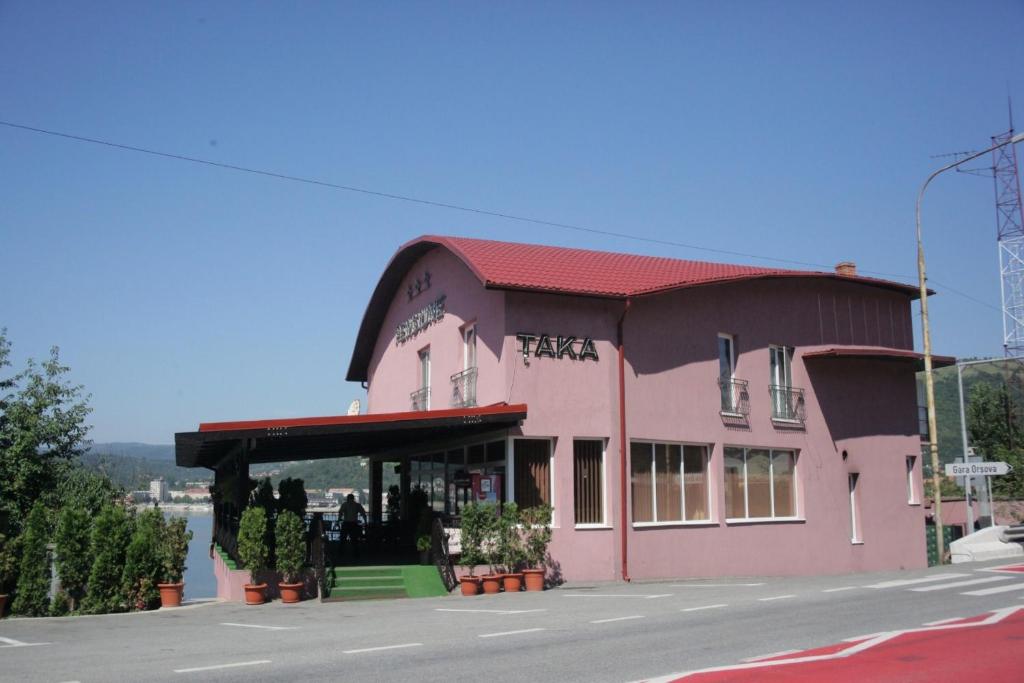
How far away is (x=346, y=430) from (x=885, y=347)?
16219mm

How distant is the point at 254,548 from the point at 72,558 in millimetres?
3128

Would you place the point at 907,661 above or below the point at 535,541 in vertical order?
below

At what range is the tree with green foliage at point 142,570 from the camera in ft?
51.5

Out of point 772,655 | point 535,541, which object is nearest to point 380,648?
point 772,655

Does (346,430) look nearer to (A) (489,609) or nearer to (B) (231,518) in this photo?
(A) (489,609)

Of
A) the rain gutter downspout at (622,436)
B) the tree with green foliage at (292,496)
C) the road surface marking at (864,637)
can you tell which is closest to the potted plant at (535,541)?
the rain gutter downspout at (622,436)

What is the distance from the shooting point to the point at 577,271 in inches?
809

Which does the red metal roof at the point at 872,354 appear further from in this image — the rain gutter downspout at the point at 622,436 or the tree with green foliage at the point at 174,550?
the tree with green foliage at the point at 174,550

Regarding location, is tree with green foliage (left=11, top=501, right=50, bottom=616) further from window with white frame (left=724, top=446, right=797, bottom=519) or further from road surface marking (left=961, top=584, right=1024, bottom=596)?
road surface marking (left=961, top=584, right=1024, bottom=596)

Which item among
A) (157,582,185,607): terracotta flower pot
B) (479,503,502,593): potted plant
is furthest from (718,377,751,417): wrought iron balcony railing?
(157,582,185,607): terracotta flower pot

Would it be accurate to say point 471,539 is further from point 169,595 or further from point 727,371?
point 727,371

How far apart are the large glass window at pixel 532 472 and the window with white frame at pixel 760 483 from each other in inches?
206

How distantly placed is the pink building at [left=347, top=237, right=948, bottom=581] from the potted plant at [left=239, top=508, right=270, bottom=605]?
3.58m

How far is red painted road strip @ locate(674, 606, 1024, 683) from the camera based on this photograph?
805cm
